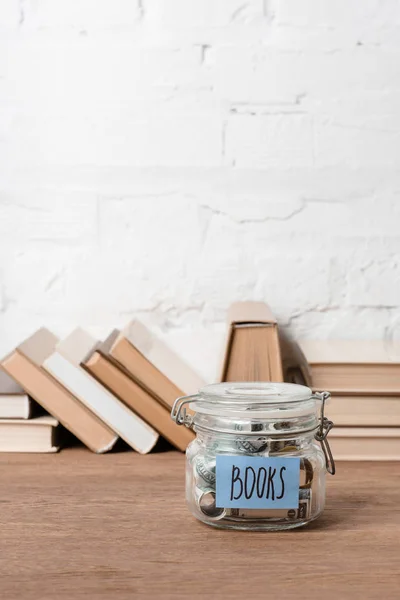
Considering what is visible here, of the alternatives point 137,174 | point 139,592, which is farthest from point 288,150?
point 139,592

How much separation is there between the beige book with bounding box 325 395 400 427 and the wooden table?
0.15 metres

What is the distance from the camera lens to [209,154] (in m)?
1.34

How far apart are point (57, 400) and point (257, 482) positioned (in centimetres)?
50

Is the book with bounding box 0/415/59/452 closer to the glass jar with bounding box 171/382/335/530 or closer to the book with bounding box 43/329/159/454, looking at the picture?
the book with bounding box 43/329/159/454

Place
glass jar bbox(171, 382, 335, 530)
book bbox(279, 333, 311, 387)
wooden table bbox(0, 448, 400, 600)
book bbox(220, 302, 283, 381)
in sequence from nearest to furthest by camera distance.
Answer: wooden table bbox(0, 448, 400, 600), glass jar bbox(171, 382, 335, 530), book bbox(220, 302, 283, 381), book bbox(279, 333, 311, 387)

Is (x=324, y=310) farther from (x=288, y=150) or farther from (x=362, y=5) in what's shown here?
(x=362, y=5)

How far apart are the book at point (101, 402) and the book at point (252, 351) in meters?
0.17

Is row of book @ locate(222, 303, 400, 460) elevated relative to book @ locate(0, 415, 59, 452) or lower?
elevated

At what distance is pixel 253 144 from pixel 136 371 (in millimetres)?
515

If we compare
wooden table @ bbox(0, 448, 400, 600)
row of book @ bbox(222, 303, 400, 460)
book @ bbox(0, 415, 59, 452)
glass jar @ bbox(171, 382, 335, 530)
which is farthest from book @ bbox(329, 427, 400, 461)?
book @ bbox(0, 415, 59, 452)

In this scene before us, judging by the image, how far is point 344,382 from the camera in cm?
111

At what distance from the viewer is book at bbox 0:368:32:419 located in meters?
1.13

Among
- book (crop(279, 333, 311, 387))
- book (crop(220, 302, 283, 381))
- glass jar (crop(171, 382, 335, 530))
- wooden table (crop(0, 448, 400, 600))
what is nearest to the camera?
wooden table (crop(0, 448, 400, 600))

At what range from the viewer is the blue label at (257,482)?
71 cm
